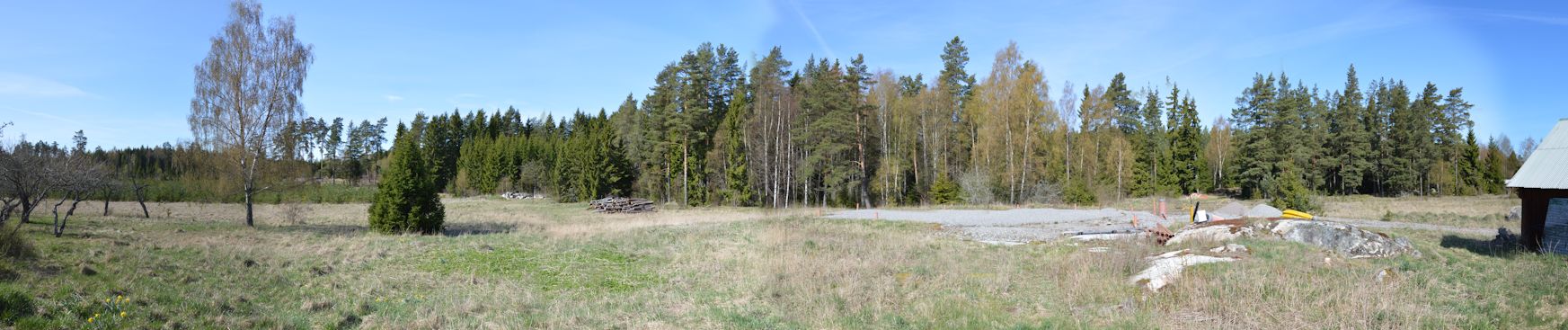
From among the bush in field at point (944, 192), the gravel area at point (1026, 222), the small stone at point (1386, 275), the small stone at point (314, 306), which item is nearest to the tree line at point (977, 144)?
the bush in field at point (944, 192)

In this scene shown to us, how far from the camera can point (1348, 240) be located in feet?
38.6

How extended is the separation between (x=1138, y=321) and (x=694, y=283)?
606cm

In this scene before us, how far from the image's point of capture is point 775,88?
127 feet

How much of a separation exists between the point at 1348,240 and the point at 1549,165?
3.68 metres

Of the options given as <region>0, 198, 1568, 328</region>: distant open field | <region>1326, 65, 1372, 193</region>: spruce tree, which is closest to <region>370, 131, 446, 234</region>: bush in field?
<region>0, 198, 1568, 328</region>: distant open field

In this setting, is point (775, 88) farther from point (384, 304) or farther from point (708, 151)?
point (384, 304)

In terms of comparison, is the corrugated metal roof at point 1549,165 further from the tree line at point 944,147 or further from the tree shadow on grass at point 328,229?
the tree shadow on grass at point 328,229

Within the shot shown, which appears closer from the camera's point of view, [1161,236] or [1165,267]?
[1165,267]

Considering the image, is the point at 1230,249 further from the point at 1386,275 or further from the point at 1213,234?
the point at 1213,234

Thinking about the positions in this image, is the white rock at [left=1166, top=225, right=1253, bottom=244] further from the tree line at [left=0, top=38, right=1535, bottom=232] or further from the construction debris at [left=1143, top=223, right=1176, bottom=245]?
the tree line at [left=0, top=38, right=1535, bottom=232]

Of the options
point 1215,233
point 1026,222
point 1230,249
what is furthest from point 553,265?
point 1026,222

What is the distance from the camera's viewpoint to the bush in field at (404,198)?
19.0 metres

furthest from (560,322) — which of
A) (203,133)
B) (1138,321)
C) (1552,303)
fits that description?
(203,133)

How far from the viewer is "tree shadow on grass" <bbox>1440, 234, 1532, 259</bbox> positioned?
11.6m
